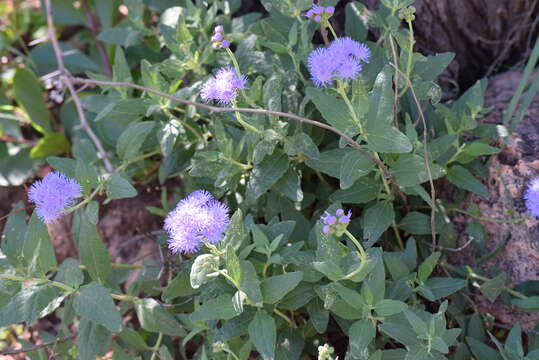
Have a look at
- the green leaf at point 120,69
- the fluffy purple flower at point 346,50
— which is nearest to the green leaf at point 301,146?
the fluffy purple flower at point 346,50

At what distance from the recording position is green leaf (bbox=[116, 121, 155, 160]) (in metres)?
2.35

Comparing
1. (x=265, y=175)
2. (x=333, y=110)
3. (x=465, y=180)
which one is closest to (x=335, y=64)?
(x=333, y=110)

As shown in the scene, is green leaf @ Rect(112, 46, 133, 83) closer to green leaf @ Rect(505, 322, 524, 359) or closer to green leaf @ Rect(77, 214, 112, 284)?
green leaf @ Rect(77, 214, 112, 284)

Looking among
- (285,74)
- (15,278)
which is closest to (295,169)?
(285,74)

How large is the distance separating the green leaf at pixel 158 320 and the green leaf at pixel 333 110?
85cm

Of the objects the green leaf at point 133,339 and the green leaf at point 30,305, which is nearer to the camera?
the green leaf at point 30,305

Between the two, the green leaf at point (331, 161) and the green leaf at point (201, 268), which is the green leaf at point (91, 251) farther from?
the green leaf at point (331, 161)

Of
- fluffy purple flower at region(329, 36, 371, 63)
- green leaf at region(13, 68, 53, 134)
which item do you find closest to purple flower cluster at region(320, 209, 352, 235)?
fluffy purple flower at region(329, 36, 371, 63)

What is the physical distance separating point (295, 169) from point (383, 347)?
692 mm

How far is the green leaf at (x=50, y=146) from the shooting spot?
10.3ft

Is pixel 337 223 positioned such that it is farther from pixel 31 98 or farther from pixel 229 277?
pixel 31 98

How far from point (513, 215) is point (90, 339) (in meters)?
1.51

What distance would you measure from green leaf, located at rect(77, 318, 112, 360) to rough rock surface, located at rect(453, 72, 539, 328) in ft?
4.35

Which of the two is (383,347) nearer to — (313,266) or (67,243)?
(313,266)
